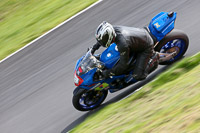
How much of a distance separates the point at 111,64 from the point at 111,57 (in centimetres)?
15

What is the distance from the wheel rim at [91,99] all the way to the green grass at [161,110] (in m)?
0.30

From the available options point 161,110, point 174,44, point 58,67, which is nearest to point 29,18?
point 58,67

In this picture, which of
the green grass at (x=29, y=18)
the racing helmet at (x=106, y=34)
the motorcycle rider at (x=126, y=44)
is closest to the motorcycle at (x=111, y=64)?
the motorcycle rider at (x=126, y=44)

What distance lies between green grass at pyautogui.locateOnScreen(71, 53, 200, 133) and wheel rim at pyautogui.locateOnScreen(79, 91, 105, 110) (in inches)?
12.0

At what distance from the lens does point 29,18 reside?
13078mm

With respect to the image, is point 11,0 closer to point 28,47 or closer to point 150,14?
point 28,47

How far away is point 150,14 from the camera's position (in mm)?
9586

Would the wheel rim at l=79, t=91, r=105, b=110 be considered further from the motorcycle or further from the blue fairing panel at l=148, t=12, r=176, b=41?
the blue fairing panel at l=148, t=12, r=176, b=41

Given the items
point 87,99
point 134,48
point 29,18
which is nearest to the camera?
point 134,48

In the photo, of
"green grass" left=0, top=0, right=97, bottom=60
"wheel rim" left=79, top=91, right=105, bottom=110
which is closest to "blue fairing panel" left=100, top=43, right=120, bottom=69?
"wheel rim" left=79, top=91, right=105, bottom=110

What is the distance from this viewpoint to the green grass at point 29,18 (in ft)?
38.8

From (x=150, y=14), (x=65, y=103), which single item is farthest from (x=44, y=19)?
(x=65, y=103)

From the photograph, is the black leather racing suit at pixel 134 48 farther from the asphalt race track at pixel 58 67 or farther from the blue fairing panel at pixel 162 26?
the asphalt race track at pixel 58 67

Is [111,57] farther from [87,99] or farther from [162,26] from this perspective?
[162,26]
